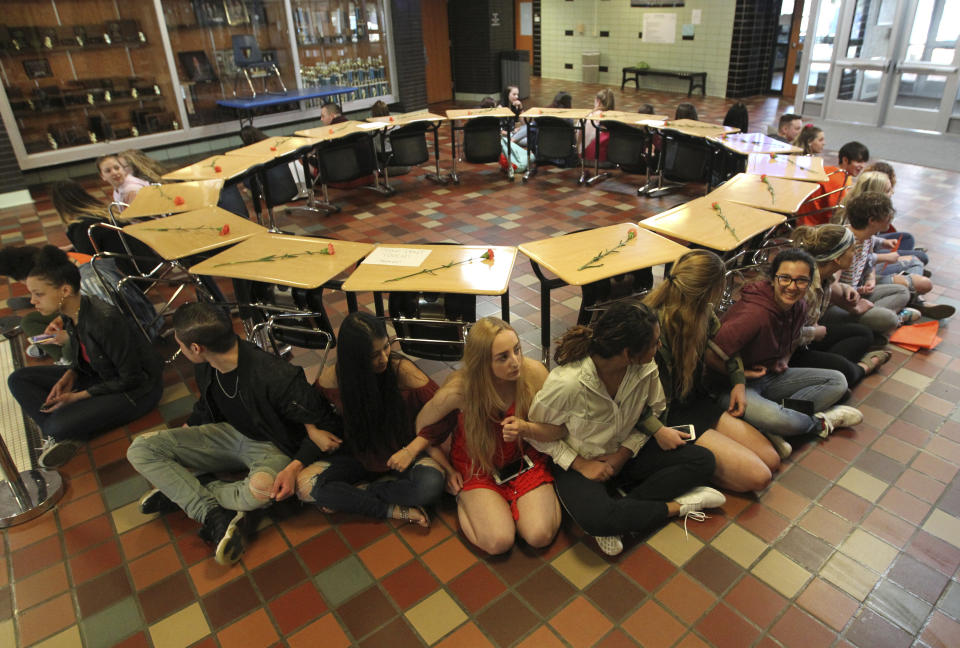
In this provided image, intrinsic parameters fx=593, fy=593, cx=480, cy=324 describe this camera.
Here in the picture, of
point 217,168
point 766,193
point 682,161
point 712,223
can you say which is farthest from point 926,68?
point 217,168

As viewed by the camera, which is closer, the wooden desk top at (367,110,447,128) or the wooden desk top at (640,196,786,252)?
the wooden desk top at (640,196,786,252)

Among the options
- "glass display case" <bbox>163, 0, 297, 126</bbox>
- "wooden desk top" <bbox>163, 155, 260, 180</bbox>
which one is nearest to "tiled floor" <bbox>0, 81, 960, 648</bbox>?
"wooden desk top" <bbox>163, 155, 260, 180</bbox>

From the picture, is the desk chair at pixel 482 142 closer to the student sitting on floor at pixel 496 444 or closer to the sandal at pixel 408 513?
the student sitting on floor at pixel 496 444

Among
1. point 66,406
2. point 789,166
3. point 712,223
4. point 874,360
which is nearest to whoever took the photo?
point 66,406

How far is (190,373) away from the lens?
12.3 feet

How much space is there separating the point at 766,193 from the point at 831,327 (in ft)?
4.16

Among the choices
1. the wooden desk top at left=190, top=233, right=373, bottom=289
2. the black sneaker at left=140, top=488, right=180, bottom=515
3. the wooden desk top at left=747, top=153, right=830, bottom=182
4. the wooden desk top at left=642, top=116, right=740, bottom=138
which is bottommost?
the black sneaker at left=140, top=488, right=180, bottom=515

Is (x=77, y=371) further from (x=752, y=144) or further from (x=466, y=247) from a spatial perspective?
(x=752, y=144)

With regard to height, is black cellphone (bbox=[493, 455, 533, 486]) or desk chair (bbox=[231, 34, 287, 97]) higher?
desk chair (bbox=[231, 34, 287, 97])

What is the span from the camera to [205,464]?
8.86ft

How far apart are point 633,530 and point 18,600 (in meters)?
2.46

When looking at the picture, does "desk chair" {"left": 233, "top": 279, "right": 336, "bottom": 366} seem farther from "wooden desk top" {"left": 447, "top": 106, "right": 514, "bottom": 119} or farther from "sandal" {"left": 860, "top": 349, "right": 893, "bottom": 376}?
"wooden desk top" {"left": 447, "top": 106, "right": 514, "bottom": 119}

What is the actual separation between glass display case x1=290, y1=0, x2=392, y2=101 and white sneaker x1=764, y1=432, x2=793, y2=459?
31.9 ft

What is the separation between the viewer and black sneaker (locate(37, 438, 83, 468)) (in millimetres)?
2992
